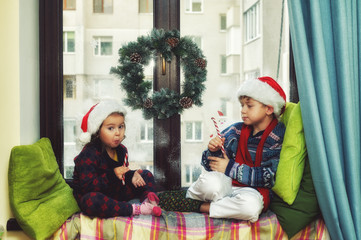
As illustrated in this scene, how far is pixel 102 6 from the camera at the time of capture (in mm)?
2432

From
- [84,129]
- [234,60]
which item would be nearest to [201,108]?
[234,60]

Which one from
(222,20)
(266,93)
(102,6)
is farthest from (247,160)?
(102,6)

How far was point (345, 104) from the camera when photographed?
1905 mm

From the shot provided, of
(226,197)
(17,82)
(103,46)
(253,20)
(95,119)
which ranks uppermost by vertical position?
(253,20)

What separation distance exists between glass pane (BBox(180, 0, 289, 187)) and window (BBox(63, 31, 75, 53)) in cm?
72

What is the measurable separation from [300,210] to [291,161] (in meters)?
0.25

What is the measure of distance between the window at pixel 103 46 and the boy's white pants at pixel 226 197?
1.04 meters

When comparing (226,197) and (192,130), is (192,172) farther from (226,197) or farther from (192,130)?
(226,197)

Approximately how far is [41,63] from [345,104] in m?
1.81

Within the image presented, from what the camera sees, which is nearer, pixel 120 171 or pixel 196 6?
pixel 120 171

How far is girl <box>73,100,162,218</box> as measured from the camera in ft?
6.32

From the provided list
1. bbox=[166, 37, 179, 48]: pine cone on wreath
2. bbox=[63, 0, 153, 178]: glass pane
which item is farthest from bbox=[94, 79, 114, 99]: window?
bbox=[166, 37, 179, 48]: pine cone on wreath

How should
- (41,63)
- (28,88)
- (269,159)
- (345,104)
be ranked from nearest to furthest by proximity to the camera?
(345,104) < (269,159) < (28,88) < (41,63)

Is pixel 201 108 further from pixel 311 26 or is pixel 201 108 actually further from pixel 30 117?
pixel 30 117
